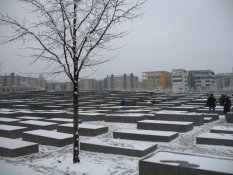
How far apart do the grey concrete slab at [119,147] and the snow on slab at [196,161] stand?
67.3 inches

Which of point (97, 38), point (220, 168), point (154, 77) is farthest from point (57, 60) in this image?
point (154, 77)

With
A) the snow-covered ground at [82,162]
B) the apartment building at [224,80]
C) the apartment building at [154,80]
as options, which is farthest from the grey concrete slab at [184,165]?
the apartment building at [224,80]

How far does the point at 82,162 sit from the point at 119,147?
1.64m

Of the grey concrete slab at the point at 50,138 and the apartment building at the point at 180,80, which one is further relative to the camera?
the apartment building at the point at 180,80

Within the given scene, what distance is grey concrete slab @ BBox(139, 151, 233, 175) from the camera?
21.7 feet

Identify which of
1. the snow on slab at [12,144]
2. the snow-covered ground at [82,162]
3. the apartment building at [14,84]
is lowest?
the snow-covered ground at [82,162]

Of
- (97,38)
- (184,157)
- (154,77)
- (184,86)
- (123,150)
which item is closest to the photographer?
(184,157)

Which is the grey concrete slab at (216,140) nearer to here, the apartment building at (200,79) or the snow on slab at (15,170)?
the snow on slab at (15,170)

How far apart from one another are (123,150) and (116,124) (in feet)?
26.9

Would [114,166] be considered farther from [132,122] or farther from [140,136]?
[132,122]

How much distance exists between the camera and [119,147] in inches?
398

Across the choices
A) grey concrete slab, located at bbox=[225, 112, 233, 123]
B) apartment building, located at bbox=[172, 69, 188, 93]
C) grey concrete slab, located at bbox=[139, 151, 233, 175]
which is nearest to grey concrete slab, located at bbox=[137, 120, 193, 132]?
grey concrete slab, located at bbox=[225, 112, 233, 123]

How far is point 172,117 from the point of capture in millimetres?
17719

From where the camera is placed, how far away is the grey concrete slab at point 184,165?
6621mm
